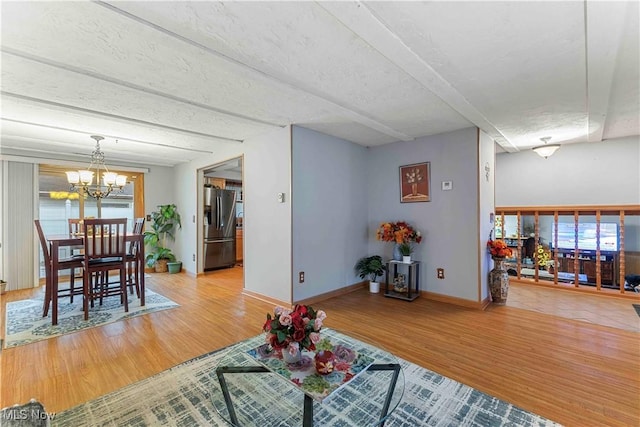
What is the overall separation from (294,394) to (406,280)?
2.69m

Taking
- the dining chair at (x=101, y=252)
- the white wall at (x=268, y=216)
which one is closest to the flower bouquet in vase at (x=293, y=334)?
the white wall at (x=268, y=216)

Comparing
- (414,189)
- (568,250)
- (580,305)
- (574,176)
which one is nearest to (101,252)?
(414,189)

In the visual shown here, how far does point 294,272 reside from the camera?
11.1ft

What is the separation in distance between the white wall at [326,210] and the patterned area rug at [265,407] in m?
1.71

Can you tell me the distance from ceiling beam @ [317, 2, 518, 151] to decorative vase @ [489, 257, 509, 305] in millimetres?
1953

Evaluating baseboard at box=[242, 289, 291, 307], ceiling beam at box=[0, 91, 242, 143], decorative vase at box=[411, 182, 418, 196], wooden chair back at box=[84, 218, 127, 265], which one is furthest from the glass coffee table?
ceiling beam at box=[0, 91, 242, 143]

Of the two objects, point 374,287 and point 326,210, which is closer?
point 326,210

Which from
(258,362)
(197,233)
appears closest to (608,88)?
(258,362)

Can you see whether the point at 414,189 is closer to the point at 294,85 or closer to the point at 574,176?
the point at 294,85

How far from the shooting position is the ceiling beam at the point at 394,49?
1.45 m

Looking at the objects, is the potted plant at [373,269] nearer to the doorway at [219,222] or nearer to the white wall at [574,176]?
the doorway at [219,222]

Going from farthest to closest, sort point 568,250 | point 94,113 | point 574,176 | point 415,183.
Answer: point 568,250 → point 574,176 → point 415,183 → point 94,113

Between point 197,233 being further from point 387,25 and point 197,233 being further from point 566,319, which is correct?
point 566,319

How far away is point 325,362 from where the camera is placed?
1.36 m
